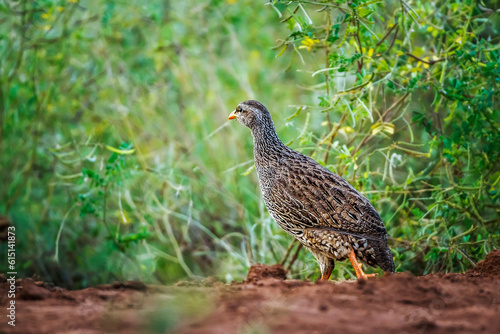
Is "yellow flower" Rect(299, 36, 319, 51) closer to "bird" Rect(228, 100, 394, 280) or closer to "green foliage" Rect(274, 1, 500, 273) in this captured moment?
"green foliage" Rect(274, 1, 500, 273)

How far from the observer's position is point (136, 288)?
13.1ft

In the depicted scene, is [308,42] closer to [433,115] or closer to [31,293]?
[433,115]

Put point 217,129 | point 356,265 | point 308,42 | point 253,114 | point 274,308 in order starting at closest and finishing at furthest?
1. point 274,308
2. point 356,265
3. point 308,42
4. point 253,114
5. point 217,129

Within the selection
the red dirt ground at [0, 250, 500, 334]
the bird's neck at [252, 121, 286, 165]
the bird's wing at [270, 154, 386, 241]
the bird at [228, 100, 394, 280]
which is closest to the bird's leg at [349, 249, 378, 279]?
the bird at [228, 100, 394, 280]

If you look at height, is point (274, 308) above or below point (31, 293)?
below

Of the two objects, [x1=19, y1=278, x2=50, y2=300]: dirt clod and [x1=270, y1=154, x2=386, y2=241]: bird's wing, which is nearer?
[x1=19, y1=278, x2=50, y2=300]: dirt clod

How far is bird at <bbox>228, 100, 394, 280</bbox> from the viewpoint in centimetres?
484

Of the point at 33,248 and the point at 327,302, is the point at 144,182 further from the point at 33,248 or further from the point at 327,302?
the point at 327,302

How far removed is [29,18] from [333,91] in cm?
423

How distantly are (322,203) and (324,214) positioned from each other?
89mm

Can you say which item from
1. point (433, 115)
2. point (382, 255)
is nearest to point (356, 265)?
point (382, 255)

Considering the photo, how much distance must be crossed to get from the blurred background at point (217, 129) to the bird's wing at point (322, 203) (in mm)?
371

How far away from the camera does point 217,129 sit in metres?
6.01

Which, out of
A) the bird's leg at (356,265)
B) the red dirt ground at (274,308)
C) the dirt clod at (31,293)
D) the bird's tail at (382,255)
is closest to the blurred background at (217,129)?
the bird's tail at (382,255)
